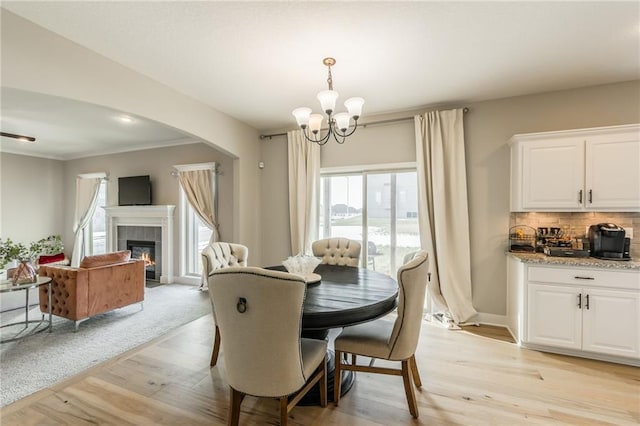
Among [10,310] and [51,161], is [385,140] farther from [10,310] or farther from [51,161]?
[51,161]

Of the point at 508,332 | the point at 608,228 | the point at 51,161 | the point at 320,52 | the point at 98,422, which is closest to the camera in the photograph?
the point at 98,422

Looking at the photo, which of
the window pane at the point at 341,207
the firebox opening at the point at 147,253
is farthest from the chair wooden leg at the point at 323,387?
the firebox opening at the point at 147,253

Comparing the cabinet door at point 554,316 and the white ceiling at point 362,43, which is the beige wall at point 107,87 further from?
the cabinet door at point 554,316

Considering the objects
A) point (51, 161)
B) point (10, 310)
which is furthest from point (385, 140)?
point (51, 161)

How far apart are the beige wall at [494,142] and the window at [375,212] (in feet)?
1.02

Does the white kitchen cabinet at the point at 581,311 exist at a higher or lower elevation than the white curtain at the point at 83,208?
lower

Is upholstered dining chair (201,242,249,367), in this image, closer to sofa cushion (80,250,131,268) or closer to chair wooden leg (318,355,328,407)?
chair wooden leg (318,355,328,407)

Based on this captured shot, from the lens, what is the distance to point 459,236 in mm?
3441

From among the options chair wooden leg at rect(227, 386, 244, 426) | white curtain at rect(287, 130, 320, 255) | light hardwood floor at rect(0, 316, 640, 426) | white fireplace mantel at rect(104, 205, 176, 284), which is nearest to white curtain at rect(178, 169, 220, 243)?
white fireplace mantel at rect(104, 205, 176, 284)

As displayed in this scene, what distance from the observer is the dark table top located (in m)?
1.71

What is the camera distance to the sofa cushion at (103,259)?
3.41m

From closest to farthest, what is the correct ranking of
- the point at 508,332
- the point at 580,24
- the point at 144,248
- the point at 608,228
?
1. the point at 580,24
2. the point at 608,228
3. the point at 508,332
4. the point at 144,248

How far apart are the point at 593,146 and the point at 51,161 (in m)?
9.88

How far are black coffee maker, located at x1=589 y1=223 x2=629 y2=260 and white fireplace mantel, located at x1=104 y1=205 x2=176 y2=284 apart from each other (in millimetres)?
6237
